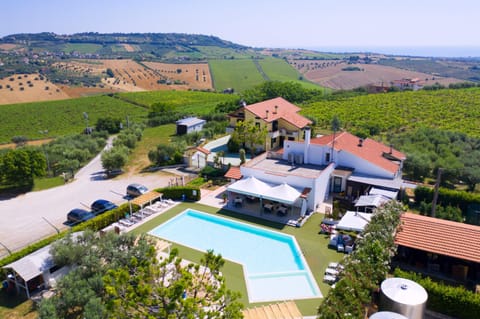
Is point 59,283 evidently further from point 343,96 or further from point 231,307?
point 343,96

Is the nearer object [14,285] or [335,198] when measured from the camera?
[14,285]

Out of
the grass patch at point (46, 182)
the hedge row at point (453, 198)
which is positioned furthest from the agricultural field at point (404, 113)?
the grass patch at point (46, 182)

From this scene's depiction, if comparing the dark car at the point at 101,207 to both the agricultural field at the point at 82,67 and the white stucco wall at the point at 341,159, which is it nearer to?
the white stucco wall at the point at 341,159

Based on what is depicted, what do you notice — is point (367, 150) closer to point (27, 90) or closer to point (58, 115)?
point (58, 115)

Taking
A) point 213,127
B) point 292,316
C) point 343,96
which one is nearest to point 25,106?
point 213,127

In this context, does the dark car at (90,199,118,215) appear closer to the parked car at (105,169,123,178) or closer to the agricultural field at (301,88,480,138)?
the parked car at (105,169,123,178)
